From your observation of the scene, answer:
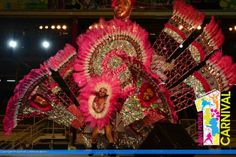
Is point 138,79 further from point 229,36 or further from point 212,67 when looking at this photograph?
point 229,36

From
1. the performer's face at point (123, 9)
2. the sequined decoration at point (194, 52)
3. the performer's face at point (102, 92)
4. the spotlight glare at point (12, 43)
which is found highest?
the spotlight glare at point (12, 43)

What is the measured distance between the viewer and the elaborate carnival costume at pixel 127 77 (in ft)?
31.7

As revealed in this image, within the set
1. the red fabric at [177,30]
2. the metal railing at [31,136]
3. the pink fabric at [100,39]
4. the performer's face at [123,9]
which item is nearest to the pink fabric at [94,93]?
the pink fabric at [100,39]

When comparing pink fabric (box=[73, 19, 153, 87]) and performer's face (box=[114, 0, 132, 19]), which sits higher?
performer's face (box=[114, 0, 132, 19])

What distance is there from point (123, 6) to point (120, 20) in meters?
0.48

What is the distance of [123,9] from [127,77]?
146 centimetres

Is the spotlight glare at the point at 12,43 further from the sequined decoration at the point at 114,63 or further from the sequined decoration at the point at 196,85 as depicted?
the sequined decoration at the point at 196,85

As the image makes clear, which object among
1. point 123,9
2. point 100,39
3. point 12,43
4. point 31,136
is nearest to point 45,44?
point 12,43

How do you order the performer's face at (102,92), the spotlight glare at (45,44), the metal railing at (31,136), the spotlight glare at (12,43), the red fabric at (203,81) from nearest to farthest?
1. the performer's face at (102,92)
2. the red fabric at (203,81)
3. the metal railing at (31,136)
4. the spotlight glare at (12,43)
5. the spotlight glare at (45,44)

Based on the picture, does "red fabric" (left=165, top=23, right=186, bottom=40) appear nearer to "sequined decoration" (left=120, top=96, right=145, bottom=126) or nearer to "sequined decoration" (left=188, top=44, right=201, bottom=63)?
"sequined decoration" (left=188, top=44, right=201, bottom=63)

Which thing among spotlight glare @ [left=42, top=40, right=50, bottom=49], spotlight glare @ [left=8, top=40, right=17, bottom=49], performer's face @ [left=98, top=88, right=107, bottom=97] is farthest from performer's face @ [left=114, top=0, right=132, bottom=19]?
spotlight glare @ [left=42, top=40, right=50, bottom=49]

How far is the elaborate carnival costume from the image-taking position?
380 inches

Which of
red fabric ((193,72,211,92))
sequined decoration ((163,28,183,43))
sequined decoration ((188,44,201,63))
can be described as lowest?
red fabric ((193,72,211,92))

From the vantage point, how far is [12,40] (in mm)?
16344
